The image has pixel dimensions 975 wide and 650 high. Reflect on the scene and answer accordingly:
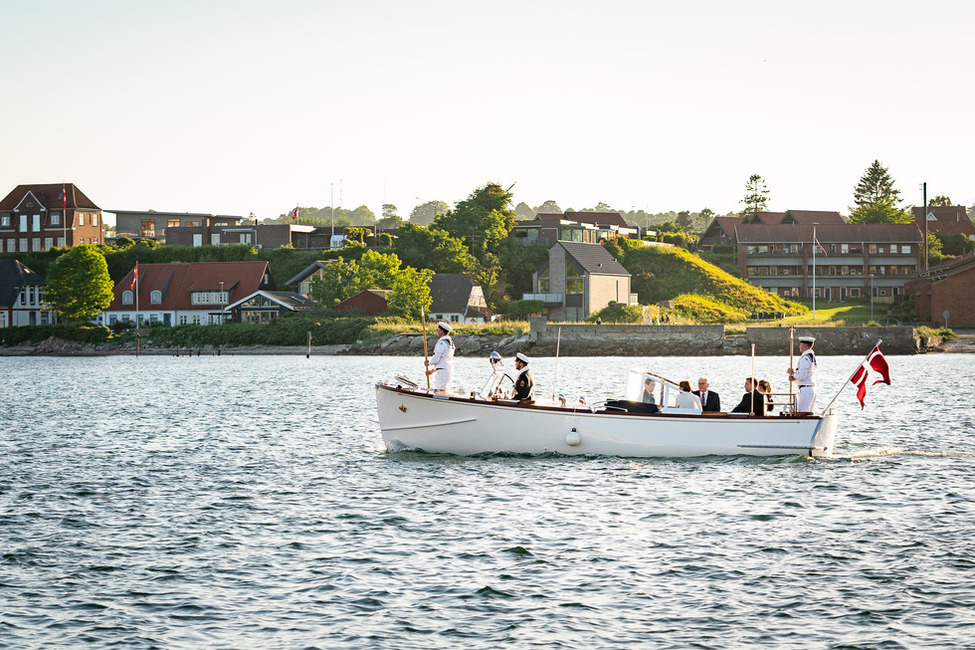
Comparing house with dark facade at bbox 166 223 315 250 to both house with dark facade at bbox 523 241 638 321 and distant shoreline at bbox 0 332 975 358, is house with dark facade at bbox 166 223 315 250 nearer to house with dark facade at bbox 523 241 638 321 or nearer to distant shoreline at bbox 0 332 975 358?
distant shoreline at bbox 0 332 975 358

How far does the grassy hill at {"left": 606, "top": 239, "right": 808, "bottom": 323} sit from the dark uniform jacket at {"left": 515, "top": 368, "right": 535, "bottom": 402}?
87232 millimetres

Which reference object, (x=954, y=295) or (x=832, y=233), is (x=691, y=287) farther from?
(x=954, y=295)

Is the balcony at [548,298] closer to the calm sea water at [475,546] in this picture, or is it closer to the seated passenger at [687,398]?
the calm sea water at [475,546]

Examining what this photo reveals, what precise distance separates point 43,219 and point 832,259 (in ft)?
356

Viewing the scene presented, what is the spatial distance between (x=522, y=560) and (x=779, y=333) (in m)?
82.1

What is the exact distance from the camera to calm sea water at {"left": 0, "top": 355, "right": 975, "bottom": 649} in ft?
42.4

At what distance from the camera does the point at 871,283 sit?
12581 centimetres

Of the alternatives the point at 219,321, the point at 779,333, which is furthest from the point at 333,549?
the point at 219,321

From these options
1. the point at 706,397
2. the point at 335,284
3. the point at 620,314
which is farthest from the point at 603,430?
the point at 335,284

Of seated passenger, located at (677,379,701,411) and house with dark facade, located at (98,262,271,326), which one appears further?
house with dark facade, located at (98,262,271,326)

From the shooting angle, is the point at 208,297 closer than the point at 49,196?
Yes

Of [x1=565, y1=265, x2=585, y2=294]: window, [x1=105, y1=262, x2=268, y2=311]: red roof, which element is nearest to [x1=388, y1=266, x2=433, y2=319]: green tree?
[x1=565, y1=265, x2=585, y2=294]: window

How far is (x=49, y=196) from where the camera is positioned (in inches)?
5950

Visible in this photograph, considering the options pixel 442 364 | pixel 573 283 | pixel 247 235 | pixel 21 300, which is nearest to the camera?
pixel 442 364
